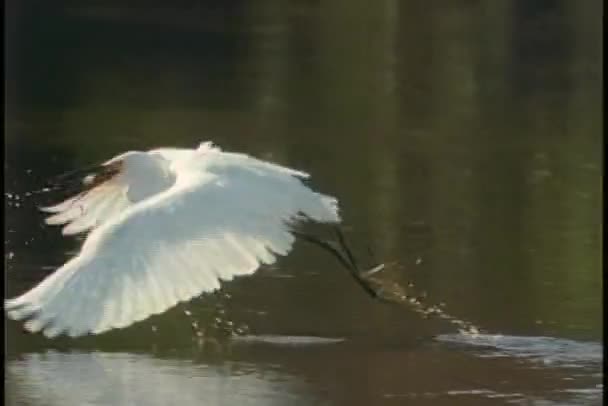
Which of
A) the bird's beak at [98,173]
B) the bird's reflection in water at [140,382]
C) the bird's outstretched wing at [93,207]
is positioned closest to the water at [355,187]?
the bird's reflection in water at [140,382]

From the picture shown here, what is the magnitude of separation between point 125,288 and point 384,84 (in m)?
12.9

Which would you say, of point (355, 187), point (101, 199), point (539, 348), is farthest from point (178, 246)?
point (355, 187)

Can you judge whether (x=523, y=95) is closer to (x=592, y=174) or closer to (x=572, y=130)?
(x=572, y=130)

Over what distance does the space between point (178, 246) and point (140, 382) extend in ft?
3.83

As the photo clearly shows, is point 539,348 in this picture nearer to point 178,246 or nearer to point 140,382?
point 140,382

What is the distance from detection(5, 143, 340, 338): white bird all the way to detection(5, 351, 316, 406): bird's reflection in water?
Answer: 691 mm

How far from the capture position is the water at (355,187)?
7.51m

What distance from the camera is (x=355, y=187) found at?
11.9 m

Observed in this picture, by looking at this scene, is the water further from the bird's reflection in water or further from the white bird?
the white bird

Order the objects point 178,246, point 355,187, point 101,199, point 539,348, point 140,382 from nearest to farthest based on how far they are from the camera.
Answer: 1. point 178,246
2. point 140,382
3. point 101,199
4. point 539,348
5. point 355,187

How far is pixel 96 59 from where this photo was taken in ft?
67.7

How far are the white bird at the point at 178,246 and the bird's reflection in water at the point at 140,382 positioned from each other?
27.2 inches

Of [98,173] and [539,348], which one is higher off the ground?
[98,173]

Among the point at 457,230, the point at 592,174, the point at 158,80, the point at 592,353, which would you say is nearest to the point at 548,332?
the point at 592,353
